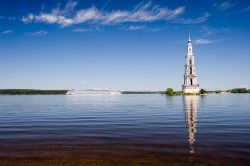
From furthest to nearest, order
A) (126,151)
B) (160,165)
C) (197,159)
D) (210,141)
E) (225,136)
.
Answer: (225,136) < (210,141) < (126,151) < (197,159) < (160,165)

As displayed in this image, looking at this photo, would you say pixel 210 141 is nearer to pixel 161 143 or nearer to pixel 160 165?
pixel 161 143

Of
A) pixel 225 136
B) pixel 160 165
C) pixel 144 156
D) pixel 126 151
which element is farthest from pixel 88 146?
pixel 225 136

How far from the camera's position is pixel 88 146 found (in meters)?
16.9

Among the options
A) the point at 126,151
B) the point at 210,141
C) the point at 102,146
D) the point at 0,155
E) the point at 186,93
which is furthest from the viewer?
the point at 186,93

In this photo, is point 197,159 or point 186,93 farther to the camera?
point 186,93

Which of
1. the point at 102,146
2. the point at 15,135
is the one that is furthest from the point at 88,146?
the point at 15,135

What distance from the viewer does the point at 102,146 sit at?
16.9m

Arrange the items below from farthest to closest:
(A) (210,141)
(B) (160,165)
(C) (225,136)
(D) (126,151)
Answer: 1. (C) (225,136)
2. (A) (210,141)
3. (D) (126,151)
4. (B) (160,165)

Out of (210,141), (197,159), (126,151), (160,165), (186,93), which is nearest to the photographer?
(160,165)

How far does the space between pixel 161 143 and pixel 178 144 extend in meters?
0.99

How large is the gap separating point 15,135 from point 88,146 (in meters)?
6.91

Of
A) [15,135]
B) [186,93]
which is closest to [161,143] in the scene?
[15,135]

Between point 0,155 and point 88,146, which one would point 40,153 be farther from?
point 88,146

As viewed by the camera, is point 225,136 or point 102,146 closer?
point 102,146
